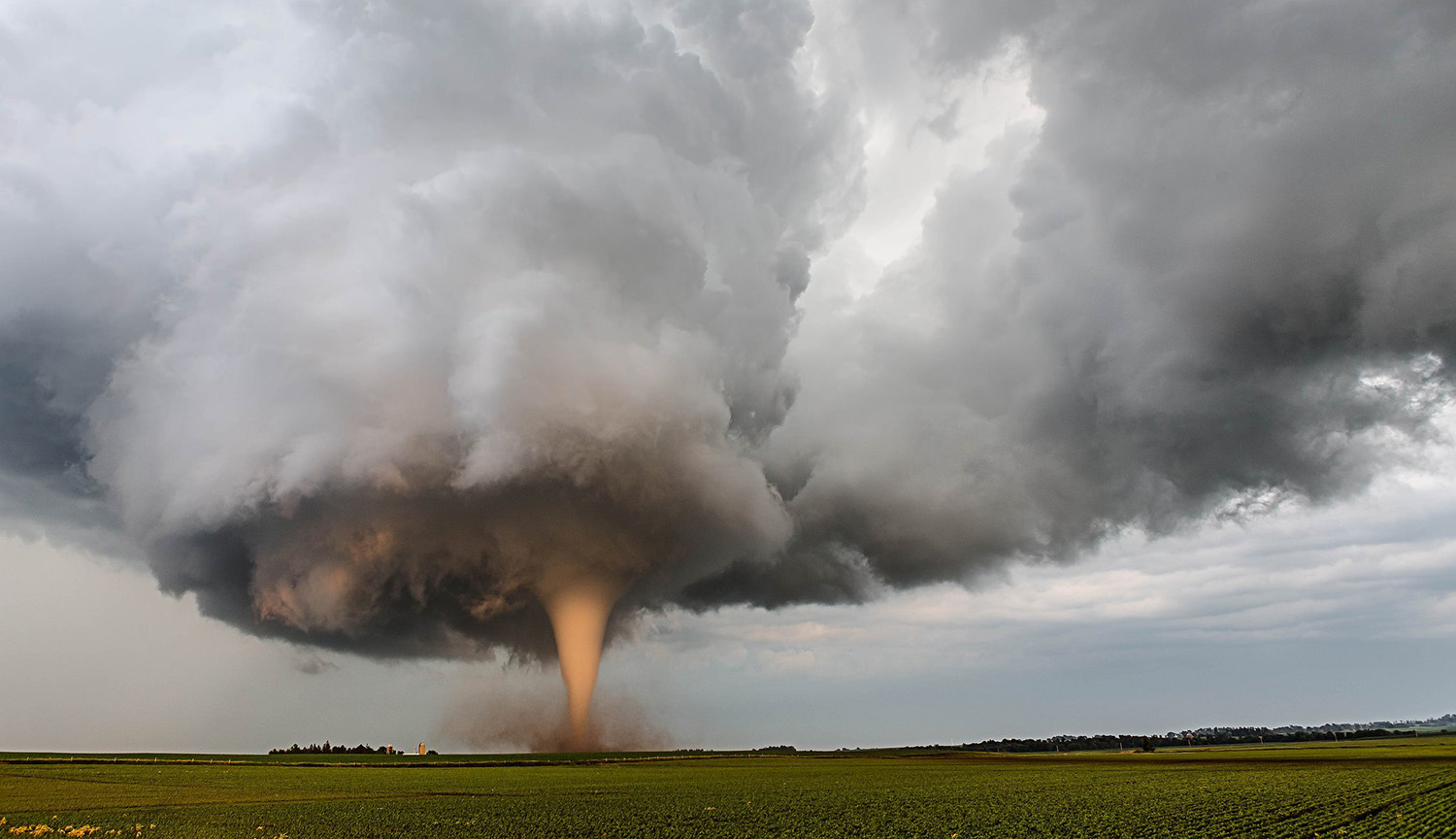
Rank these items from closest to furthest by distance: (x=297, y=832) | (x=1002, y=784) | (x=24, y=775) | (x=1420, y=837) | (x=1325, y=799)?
1. (x=1420, y=837)
2. (x=297, y=832)
3. (x=1325, y=799)
4. (x=1002, y=784)
5. (x=24, y=775)

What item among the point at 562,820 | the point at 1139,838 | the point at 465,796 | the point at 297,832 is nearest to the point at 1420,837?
the point at 1139,838

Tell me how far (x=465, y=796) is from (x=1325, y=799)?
6369 centimetres

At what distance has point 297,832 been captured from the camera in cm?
4097

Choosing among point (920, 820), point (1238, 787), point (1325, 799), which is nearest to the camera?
point (920, 820)

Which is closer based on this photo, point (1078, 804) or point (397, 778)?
point (1078, 804)

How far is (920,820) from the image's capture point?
46.2 m

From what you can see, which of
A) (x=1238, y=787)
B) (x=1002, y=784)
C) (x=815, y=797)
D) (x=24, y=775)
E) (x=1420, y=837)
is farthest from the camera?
(x=24, y=775)

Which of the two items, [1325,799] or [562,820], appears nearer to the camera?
[562,820]

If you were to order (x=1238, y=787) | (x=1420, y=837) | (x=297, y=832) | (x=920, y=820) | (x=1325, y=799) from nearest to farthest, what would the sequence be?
(x=1420, y=837) → (x=297, y=832) → (x=920, y=820) → (x=1325, y=799) → (x=1238, y=787)

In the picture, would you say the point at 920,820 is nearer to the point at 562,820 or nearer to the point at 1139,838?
the point at 1139,838

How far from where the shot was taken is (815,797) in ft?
211

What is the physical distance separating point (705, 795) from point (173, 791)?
45708 mm

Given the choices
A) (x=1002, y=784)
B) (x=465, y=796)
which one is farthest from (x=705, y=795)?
(x=1002, y=784)

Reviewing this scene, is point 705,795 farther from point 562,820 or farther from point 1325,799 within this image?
point 1325,799
